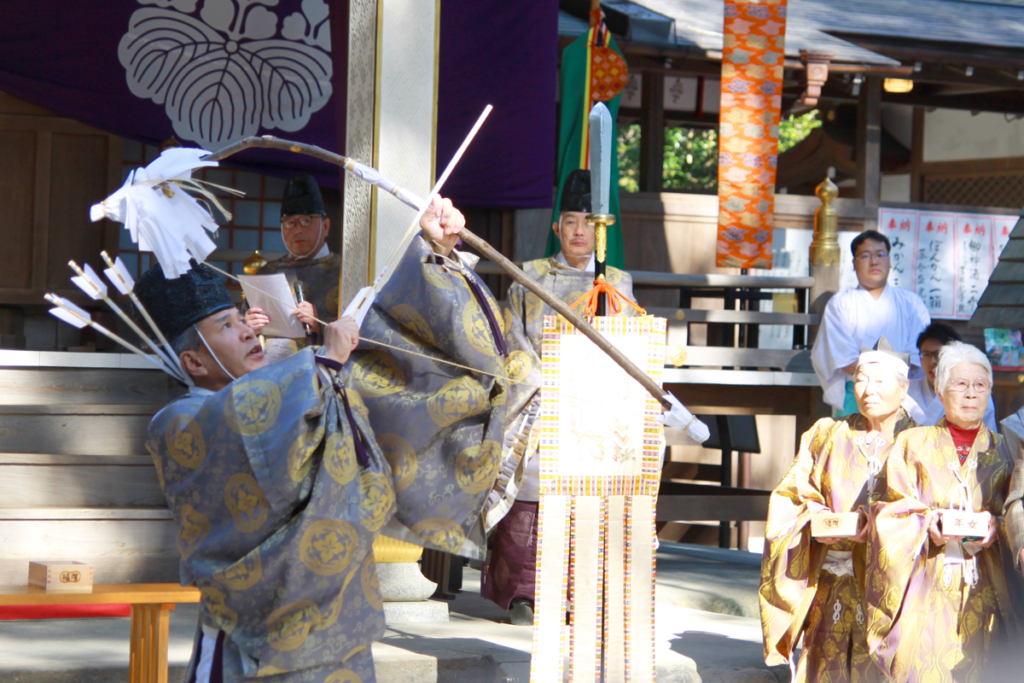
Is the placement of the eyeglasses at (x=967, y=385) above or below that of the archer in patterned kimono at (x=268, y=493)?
above

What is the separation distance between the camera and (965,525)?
3670 millimetres

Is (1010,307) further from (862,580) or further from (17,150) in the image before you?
(17,150)

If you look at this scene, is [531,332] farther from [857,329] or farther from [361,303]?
[361,303]

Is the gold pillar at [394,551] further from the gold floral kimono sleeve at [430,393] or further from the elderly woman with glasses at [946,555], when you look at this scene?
the elderly woman with glasses at [946,555]

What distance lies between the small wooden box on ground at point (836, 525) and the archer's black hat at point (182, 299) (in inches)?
93.7

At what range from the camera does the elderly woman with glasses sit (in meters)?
3.71

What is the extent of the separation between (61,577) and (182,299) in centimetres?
120

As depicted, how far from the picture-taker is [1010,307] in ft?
17.2

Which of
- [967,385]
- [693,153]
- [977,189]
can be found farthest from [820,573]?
[693,153]

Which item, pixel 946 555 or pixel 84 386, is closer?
pixel 946 555

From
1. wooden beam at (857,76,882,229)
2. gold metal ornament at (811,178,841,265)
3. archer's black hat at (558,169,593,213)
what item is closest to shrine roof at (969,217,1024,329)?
gold metal ornament at (811,178,841,265)

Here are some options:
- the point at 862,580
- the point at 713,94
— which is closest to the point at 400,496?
the point at 862,580

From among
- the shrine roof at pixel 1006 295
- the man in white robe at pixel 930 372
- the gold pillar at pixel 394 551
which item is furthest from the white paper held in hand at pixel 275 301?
the shrine roof at pixel 1006 295

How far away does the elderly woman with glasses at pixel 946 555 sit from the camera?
3.71 meters
